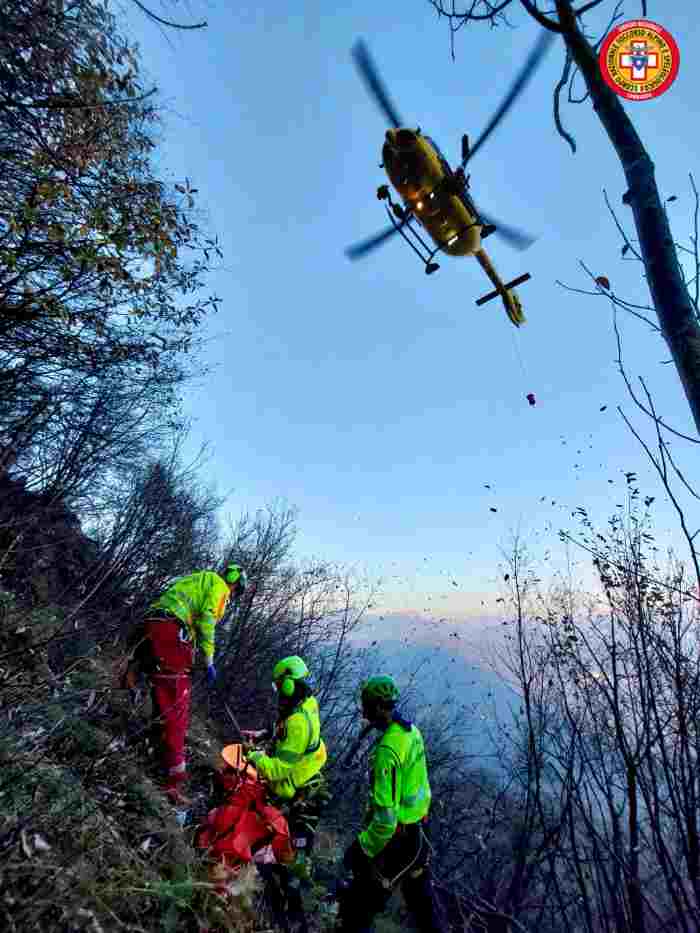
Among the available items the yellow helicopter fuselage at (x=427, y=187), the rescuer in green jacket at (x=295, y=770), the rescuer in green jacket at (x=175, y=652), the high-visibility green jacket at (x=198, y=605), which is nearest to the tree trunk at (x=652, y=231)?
the rescuer in green jacket at (x=295, y=770)

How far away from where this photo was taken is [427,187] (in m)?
6.38

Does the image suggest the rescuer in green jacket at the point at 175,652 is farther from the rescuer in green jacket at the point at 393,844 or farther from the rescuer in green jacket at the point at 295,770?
the rescuer in green jacket at the point at 393,844

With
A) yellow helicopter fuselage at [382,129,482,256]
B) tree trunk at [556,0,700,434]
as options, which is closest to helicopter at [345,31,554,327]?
yellow helicopter fuselage at [382,129,482,256]

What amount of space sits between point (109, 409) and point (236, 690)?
29.2 ft

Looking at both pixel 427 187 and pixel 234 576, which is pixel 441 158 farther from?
pixel 234 576

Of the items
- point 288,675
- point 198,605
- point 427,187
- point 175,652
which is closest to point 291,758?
point 288,675

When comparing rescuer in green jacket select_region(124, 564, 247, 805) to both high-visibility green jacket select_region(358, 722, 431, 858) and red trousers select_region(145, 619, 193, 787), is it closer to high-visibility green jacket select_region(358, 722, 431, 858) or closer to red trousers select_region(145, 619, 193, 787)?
red trousers select_region(145, 619, 193, 787)

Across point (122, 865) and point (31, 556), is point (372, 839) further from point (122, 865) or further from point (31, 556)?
point (31, 556)

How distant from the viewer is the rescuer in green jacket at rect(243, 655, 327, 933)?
3.66 metres

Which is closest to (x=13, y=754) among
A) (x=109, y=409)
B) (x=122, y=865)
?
(x=122, y=865)

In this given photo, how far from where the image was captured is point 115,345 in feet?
24.0

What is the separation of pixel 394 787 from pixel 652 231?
4.20 metres

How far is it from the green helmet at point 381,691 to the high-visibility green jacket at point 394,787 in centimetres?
22

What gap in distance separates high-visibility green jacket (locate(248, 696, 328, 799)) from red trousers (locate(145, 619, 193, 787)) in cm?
87
